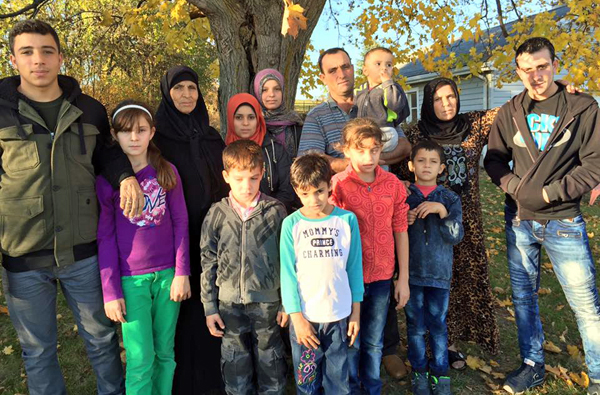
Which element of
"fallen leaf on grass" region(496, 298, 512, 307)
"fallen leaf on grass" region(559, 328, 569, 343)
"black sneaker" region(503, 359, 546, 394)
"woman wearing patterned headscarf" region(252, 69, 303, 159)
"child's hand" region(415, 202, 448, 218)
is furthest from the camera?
"fallen leaf on grass" region(496, 298, 512, 307)

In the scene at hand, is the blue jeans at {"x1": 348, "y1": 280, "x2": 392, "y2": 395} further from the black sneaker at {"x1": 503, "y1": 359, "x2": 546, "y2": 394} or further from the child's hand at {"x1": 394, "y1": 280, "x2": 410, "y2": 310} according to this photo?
the black sneaker at {"x1": 503, "y1": 359, "x2": 546, "y2": 394}

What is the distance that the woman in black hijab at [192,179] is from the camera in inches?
109

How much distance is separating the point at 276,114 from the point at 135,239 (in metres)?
1.44

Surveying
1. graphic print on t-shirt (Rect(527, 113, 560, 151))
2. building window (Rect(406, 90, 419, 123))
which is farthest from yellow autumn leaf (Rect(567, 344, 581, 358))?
building window (Rect(406, 90, 419, 123))

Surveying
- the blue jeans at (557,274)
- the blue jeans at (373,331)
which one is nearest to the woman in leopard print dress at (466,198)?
the blue jeans at (557,274)

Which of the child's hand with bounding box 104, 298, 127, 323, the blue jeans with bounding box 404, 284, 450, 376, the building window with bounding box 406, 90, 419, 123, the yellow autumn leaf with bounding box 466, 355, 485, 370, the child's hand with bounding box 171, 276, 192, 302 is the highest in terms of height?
the building window with bounding box 406, 90, 419, 123

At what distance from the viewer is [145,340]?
247cm

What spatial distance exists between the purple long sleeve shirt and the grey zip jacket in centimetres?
22

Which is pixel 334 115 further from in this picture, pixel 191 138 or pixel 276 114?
pixel 191 138

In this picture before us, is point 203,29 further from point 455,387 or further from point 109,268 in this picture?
point 455,387

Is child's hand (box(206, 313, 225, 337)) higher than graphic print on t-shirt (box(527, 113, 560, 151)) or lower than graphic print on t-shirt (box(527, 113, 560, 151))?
lower

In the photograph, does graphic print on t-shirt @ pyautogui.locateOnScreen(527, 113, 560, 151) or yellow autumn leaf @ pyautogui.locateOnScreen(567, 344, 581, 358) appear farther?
yellow autumn leaf @ pyautogui.locateOnScreen(567, 344, 581, 358)

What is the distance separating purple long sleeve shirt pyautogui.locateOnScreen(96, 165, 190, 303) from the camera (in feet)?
7.89

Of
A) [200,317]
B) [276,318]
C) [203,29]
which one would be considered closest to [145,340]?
[200,317]
